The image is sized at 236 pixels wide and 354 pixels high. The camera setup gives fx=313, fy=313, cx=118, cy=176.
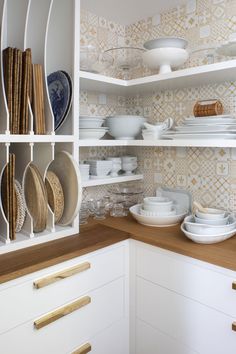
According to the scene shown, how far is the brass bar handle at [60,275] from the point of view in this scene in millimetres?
1153

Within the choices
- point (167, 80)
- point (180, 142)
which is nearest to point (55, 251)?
point (180, 142)

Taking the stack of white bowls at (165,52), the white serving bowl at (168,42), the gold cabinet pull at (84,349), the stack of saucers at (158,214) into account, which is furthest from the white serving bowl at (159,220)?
the white serving bowl at (168,42)

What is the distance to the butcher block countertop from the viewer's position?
115cm

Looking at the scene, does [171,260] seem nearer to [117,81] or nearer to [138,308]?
[138,308]

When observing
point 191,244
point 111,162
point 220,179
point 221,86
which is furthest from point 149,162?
point 191,244

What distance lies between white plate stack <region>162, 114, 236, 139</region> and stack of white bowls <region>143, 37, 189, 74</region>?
0.34m

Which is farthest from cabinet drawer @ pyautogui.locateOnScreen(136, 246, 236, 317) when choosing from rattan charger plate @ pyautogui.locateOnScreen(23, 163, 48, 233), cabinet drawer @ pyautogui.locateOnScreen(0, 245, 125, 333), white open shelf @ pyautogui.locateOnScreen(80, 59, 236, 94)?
white open shelf @ pyautogui.locateOnScreen(80, 59, 236, 94)

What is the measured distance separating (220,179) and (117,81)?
767mm

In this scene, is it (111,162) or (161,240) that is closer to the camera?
(161,240)

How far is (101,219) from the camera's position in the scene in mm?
1783

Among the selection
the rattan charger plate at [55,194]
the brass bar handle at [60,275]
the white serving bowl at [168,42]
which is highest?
the white serving bowl at [168,42]

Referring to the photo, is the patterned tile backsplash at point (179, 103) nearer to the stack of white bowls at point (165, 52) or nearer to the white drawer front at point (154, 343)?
the stack of white bowls at point (165, 52)

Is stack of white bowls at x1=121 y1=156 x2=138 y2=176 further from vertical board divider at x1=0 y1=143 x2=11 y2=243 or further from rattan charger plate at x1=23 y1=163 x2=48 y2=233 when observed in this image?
vertical board divider at x1=0 y1=143 x2=11 y2=243

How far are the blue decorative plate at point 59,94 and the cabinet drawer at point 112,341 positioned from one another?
3.22ft
